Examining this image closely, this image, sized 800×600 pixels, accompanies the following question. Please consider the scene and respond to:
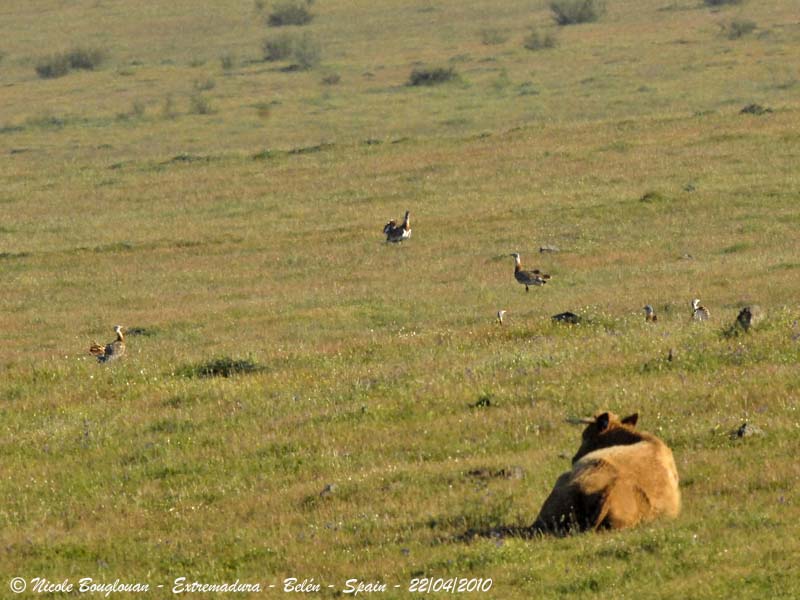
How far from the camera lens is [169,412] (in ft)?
52.0

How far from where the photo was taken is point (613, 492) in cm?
956

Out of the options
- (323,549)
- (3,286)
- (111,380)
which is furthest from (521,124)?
(323,549)

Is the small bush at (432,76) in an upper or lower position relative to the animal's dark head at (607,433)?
lower

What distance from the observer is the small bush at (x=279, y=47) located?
3661 inches

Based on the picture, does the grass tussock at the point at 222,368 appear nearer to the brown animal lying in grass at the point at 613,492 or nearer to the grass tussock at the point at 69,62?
the brown animal lying in grass at the point at 613,492

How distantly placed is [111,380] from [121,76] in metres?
70.6

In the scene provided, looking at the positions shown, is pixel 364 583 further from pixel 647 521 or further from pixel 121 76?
pixel 121 76

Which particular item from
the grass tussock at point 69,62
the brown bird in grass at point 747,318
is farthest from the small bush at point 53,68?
the brown bird in grass at point 747,318

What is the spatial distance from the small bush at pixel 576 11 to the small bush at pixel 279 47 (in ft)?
69.5

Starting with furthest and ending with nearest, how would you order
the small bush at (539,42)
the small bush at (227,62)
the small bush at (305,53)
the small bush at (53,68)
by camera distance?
the small bush at (53,68) → the small bush at (227,62) → the small bush at (539,42) → the small bush at (305,53)

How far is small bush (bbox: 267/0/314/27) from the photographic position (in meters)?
113

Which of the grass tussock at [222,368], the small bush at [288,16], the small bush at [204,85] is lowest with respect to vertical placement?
the small bush at [204,85]

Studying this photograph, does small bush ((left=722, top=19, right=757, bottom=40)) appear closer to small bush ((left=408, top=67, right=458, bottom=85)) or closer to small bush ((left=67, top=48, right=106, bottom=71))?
small bush ((left=408, top=67, right=458, bottom=85))

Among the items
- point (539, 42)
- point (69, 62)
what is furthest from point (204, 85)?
point (539, 42)
